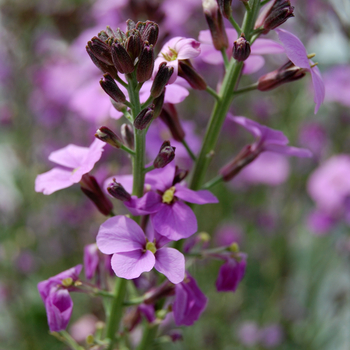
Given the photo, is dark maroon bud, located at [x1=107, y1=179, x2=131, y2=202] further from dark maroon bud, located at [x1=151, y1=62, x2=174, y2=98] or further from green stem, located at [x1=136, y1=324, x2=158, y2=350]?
green stem, located at [x1=136, y1=324, x2=158, y2=350]

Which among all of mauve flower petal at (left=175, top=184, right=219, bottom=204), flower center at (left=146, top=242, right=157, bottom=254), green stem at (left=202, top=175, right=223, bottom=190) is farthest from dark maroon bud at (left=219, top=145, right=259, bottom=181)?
flower center at (left=146, top=242, right=157, bottom=254)

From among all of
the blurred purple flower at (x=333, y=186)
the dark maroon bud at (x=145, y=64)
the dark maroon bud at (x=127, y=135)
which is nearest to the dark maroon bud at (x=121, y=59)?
the dark maroon bud at (x=145, y=64)

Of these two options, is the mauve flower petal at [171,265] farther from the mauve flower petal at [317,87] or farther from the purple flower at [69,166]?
the mauve flower petal at [317,87]

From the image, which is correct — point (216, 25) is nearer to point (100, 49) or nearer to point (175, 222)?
point (100, 49)

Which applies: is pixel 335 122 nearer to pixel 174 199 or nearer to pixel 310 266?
pixel 310 266

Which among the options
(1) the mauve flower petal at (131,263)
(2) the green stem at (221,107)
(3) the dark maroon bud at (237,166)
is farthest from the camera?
(3) the dark maroon bud at (237,166)

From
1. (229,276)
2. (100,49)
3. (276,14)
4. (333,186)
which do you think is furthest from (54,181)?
(333,186)
